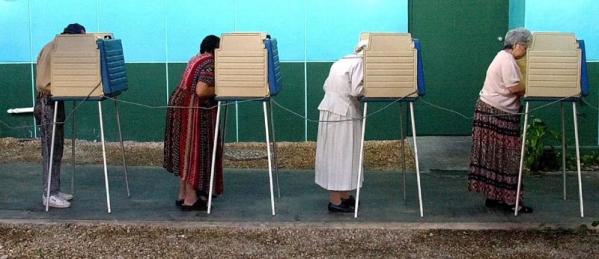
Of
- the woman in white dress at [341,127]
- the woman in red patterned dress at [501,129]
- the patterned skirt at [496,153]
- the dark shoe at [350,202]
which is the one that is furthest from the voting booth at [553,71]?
the dark shoe at [350,202]

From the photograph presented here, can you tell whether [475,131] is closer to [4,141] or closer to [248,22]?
[248,22]

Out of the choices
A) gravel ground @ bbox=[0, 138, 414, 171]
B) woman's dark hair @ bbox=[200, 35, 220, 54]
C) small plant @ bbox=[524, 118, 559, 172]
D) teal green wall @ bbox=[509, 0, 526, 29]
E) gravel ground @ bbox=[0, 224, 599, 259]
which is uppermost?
teal green wall @ bbox=[509, 0, 526, 29]

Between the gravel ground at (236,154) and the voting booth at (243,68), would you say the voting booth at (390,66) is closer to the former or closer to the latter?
the voting booth at (243,68)

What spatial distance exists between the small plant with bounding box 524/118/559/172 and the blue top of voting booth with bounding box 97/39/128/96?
4215mm

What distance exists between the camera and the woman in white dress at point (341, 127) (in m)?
6.55

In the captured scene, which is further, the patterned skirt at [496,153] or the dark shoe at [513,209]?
the dark shoe at [513,209]

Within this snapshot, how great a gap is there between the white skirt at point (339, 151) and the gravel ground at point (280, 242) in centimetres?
48

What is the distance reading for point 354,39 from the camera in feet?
32.2

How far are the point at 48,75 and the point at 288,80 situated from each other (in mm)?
3699

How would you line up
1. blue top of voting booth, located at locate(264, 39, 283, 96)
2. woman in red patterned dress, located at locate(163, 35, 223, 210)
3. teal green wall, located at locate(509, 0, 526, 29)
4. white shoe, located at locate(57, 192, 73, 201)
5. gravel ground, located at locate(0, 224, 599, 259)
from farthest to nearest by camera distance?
teal green wall, located at locate(509, 0, 526, 29)
white shoe, located at locate(57, 192, 73, 201)
woman in red patterned dress, located at locate(163, 35, 223, 210)
blue top of voting booth, located at locate(264, 39, 283, 96)
gravel ground, located at locate(0, 224, 599, 259)

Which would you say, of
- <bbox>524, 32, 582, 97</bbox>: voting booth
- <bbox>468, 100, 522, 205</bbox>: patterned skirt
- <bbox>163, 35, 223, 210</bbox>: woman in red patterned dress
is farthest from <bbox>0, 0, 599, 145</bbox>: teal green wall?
<bbox>524, 32, 582, 97</bbox>: voting booth

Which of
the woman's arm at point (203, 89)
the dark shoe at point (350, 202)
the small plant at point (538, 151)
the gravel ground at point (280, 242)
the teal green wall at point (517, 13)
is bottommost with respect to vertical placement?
the gravel ground at point (280, 242)

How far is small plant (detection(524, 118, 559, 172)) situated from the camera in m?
8.64

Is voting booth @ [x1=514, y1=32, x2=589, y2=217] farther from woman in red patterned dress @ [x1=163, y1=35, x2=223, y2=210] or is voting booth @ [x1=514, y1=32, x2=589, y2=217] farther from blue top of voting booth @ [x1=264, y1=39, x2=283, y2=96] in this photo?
woman in red patterned dress @ [x1=163, y1=35, x2=223, y2=210]
